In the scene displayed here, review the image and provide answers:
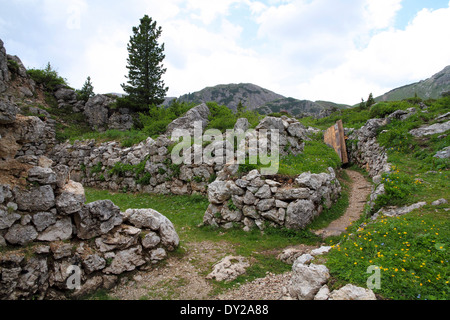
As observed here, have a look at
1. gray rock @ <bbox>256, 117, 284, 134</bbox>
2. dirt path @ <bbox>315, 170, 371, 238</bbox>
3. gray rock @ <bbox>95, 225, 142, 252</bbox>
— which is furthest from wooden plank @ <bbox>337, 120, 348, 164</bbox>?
gray rock @ <bbox>95, 225, 142, 252</bbox>

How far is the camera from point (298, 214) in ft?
33.3

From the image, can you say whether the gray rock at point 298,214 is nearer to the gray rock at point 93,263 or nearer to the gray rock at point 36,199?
the gray rock at point 93,263

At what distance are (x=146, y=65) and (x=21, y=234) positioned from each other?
105 feet

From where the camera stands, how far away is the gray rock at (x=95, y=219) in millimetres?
7070

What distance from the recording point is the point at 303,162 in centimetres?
1462

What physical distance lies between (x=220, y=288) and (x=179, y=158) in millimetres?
11128

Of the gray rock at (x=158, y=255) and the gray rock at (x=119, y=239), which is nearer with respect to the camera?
the gray rock at (x=119, y=239)

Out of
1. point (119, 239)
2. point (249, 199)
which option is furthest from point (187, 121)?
point (119, 239)

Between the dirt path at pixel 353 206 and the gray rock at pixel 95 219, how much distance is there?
824 cm

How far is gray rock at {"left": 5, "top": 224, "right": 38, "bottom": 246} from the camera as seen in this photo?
5.88 metres

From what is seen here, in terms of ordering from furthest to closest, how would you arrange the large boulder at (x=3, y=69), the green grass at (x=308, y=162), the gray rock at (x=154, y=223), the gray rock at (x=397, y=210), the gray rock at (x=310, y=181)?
the large boulder at (x=3, y=69)
the green grass at (x=308, y=162)
the gray rock at (x=310, y=181)
the gray rock at (x=154, y=223)
the gray rock at (x=397, y=210)

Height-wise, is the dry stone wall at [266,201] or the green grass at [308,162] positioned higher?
the green grass at [308,162]

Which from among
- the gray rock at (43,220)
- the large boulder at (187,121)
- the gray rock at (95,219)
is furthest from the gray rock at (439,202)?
the large boulder at (187,121)
